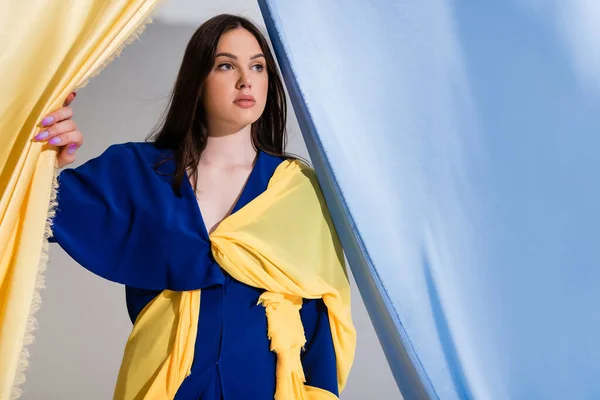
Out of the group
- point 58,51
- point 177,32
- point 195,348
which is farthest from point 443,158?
point 177,32

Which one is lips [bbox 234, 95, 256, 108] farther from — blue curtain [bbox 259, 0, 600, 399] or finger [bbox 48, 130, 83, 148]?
finger [bbox 48, 130, 83, 148]

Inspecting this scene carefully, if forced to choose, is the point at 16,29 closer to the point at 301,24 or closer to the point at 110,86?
the point at 301,24

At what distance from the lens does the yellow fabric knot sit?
1588 millimetres

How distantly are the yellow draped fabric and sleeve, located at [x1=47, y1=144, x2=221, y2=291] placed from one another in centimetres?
5

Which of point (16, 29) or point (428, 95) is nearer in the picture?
point (16, 29)

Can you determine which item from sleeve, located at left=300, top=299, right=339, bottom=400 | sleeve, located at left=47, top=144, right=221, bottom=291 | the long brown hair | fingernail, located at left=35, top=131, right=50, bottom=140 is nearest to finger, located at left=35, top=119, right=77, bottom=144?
fingernail, located at left=35, top=131, right=50, bottom=140

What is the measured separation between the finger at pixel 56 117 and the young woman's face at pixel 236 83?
312mm

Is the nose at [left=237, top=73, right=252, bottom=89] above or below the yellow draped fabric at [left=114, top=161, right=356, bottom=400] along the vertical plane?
above

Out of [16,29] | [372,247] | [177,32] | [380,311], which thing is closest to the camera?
[16,29]

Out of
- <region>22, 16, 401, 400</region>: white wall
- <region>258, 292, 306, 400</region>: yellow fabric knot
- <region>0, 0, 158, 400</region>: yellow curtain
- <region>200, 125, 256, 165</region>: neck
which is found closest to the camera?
<region>0, 0, 158, 400</region>: yellow curtain

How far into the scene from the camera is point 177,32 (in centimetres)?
249

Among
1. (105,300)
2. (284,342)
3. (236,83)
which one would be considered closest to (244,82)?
(236,83)

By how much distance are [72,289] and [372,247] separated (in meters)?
1.37

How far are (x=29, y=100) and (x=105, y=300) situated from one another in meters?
1.35
